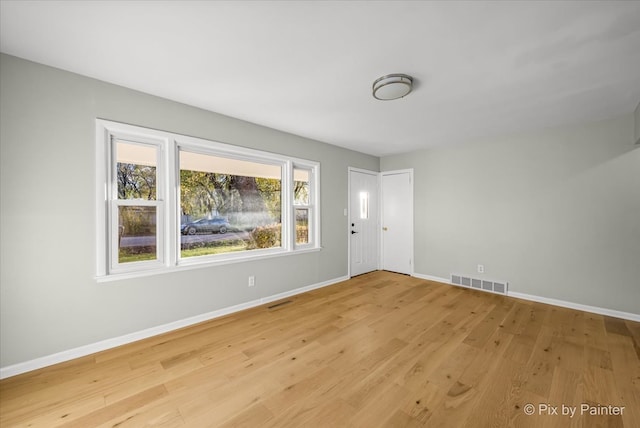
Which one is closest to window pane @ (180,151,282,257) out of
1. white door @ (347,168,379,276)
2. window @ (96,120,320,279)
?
window @ (96,120,320,279)

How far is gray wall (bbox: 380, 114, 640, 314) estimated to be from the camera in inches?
124

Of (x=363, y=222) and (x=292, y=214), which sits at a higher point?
(x=292, y=214)

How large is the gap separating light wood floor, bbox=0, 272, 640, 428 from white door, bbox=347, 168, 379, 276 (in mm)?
1971

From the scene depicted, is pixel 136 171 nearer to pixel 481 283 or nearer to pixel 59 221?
pixel 59 221

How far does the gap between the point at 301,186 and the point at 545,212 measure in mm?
3659

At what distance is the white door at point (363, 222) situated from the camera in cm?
502

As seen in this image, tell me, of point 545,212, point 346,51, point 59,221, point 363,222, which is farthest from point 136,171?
point 545,212

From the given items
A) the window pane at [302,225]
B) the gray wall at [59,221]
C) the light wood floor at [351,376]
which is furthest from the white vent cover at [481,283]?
the gray wall at [59,221]

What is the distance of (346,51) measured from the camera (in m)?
1.95

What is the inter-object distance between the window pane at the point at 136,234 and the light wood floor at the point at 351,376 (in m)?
0.88

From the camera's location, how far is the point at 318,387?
1.91 metres

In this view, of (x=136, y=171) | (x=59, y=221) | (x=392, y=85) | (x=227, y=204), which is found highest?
(x=392, y=85)

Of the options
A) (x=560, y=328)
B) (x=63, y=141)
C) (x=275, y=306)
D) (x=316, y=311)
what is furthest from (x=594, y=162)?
(x=63, y=141)

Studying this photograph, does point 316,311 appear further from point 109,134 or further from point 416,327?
point 109,134
